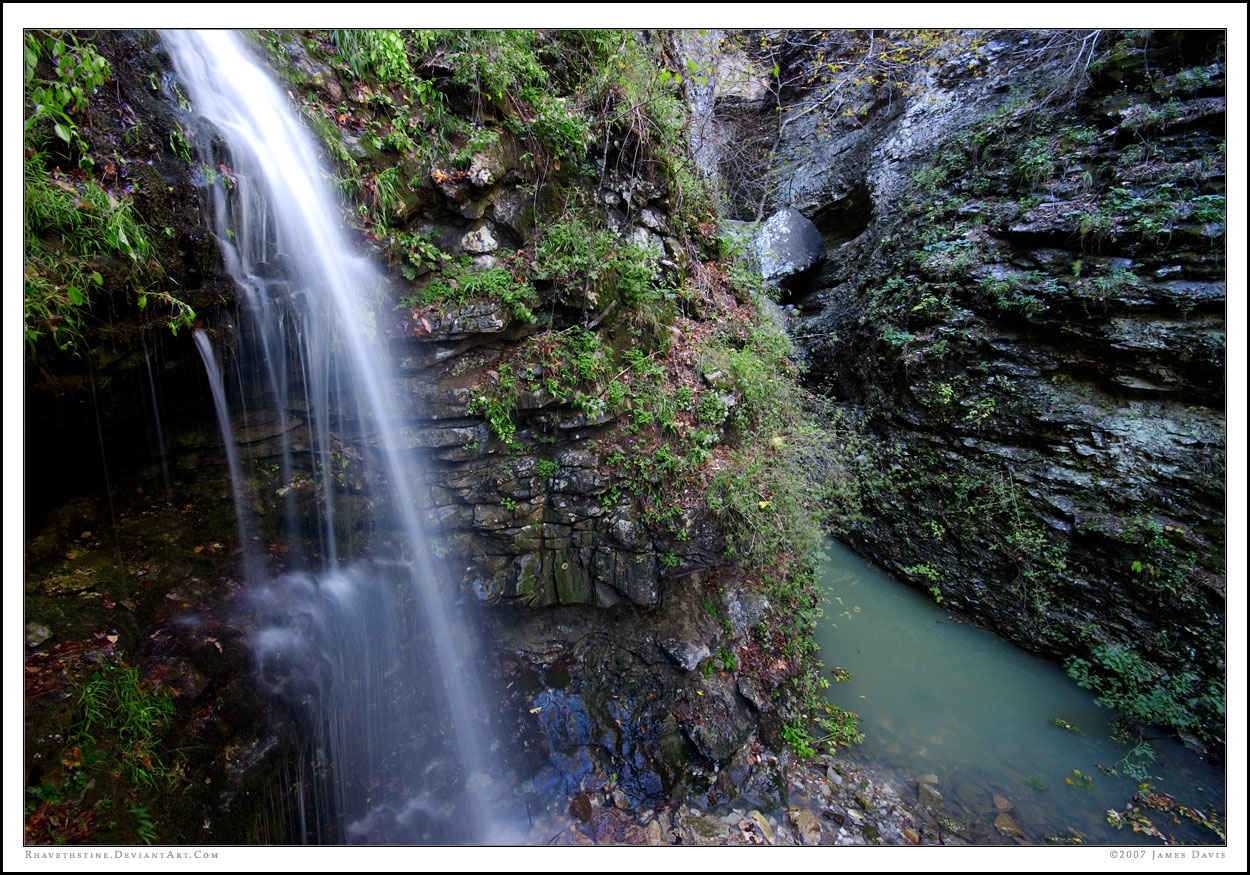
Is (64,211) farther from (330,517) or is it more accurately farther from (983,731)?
(983,731)

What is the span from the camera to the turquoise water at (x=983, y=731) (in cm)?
369

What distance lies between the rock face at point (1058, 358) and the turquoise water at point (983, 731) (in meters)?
0.40

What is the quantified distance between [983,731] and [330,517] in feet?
21.5

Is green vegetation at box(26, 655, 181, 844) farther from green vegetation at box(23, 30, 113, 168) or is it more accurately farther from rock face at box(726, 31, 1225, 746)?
rock face at box(726, 31, 1225, 746)

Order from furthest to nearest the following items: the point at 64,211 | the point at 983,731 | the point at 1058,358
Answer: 1. the point at 1058,358
2. the point at 983,731
3. the point at 64,211

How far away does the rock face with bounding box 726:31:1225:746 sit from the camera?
4387 millimetres

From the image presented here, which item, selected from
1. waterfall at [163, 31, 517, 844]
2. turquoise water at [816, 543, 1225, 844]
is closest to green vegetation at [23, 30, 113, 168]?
waterfall at [163, 31, 517, 844]

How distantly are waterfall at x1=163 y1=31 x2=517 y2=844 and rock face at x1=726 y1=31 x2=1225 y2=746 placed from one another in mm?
5971

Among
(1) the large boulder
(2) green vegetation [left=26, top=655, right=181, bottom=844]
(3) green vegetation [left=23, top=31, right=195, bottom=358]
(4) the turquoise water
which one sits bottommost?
(4) the turquoise water

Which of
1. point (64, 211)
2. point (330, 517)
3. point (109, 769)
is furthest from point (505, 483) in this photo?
point (64, 211)

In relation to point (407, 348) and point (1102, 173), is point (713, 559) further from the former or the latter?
point (1102, 173)

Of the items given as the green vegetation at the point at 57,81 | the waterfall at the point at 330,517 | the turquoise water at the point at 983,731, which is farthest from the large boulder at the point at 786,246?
the green vegetation at the point at 57,81

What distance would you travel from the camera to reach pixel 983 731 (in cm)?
436

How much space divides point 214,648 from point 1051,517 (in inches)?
322
